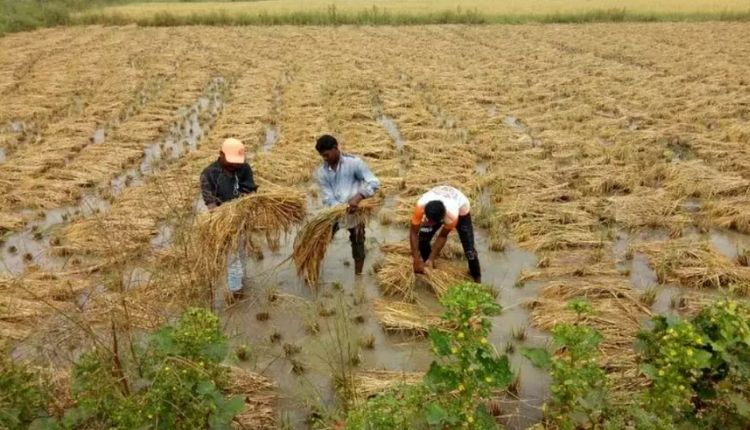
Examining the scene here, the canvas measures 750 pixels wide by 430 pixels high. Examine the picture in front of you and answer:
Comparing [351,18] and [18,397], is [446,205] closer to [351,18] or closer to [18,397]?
[18,397]

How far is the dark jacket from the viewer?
4066mm

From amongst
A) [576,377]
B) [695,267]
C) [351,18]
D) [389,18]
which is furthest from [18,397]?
[351,18]

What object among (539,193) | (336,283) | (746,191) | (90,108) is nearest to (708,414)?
(336,283)

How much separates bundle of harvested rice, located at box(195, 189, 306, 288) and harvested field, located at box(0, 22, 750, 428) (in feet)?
0.05

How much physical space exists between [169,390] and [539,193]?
4356mm

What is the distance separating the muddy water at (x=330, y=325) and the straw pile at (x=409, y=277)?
0.10m

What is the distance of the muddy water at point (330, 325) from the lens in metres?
3.25

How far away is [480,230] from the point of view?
527 cm

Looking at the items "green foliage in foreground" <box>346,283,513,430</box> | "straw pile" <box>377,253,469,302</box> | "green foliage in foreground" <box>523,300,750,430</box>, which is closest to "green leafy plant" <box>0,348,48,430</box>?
"green foliage in foreground" <box>346,283,513,430</box>

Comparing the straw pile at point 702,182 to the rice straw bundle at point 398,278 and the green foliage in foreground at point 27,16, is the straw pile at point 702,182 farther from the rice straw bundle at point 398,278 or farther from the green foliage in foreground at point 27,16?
the green foliage in foreground at point 27,16

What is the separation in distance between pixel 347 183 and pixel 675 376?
104 inches

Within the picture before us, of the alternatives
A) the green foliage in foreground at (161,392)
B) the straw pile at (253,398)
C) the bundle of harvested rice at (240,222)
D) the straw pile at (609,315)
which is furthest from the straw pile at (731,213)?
the green foliage in foreground at (161,392)

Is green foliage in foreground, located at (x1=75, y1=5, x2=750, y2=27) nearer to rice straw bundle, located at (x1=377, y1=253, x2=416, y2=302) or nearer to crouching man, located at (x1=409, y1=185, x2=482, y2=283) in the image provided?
rice straw bundle, located at (x1=377, y1=253, x2=416, y2=302)

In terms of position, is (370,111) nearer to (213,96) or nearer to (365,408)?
(213,96)
